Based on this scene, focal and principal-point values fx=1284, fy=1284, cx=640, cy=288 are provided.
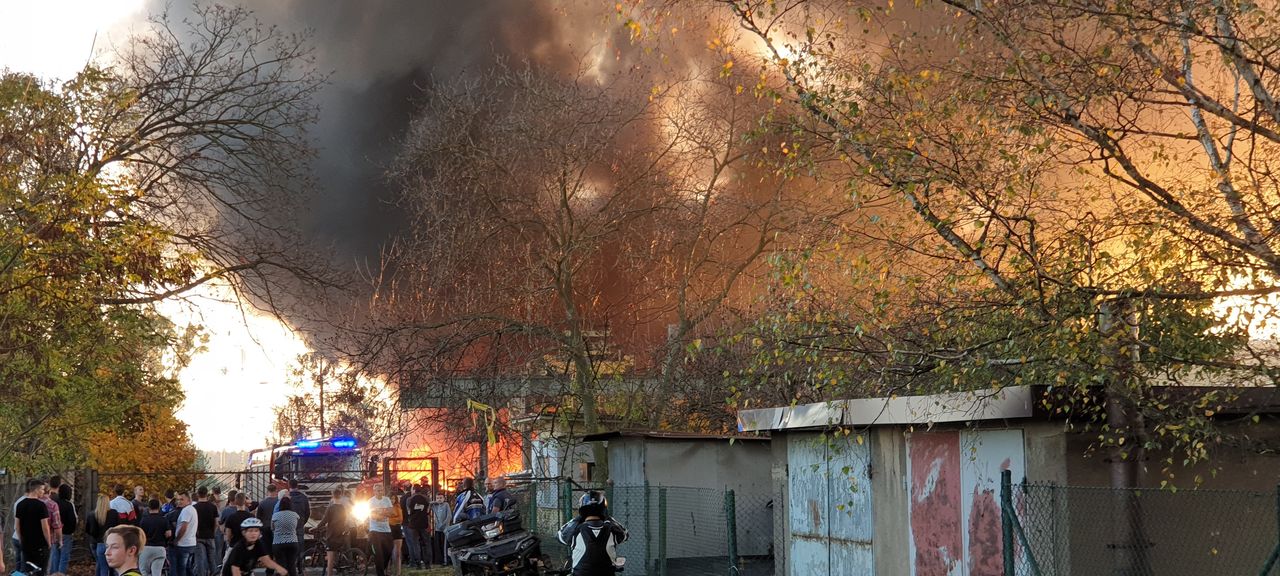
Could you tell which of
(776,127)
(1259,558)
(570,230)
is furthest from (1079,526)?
(570,230)

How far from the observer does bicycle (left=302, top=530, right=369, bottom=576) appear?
24188mm

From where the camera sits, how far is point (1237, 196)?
990 centimetres

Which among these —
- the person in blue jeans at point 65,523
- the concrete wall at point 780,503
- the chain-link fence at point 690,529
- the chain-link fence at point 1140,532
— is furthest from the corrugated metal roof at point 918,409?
the person in blue jeans at point 65,523

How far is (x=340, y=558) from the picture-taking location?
2509cm

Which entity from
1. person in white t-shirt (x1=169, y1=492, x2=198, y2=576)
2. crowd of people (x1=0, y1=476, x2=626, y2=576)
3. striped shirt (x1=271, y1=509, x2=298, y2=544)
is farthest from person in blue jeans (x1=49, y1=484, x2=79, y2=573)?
striped shirt (x1=271, y1=509, x2=298, y2=544)

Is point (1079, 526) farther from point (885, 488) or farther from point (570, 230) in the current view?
point (570, 230)

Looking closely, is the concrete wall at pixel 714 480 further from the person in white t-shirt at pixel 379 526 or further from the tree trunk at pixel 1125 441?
the tree trunk at pixel 1125 441

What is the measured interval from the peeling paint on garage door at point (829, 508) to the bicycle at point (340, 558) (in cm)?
1048

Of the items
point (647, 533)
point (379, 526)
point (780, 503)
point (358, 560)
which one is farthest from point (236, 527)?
point (358, 560)

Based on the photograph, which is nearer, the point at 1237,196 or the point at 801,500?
the point at 1237,196

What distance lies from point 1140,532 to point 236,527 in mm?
10949

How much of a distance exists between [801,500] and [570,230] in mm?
12669

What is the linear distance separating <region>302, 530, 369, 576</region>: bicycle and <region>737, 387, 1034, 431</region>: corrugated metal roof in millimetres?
11472

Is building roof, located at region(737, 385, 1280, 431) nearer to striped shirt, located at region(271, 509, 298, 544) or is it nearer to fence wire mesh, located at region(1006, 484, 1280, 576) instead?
fence wire mesh, located at region(1006, 484, 1280, 576)
